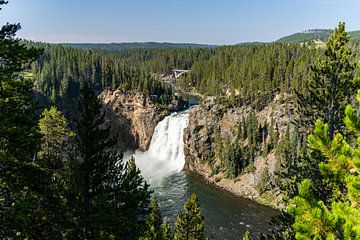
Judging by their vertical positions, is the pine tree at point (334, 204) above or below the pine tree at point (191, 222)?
above

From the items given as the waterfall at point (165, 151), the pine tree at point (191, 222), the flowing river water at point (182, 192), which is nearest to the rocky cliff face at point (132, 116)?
the waterfall at point (165, 151)

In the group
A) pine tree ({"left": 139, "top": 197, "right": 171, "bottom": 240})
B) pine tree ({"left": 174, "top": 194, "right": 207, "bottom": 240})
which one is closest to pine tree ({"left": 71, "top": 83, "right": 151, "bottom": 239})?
pine tree ({"left": 139, "top": 197, "right": 171, "bottom": 240})

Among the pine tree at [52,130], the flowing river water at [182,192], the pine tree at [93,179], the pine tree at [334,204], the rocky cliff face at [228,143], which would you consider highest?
the pine tree at [334,204]

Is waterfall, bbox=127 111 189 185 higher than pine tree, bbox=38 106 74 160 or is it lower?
lower

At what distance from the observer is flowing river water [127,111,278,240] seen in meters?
51.0

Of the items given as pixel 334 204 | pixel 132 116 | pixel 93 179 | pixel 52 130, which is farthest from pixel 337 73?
pixel 132 116

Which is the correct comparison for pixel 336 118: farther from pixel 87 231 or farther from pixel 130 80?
pixel 130 80

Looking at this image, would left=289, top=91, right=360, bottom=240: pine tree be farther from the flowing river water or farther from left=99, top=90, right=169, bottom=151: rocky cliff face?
left=99, top=90, right=169, bottom=151: rocky cliff face

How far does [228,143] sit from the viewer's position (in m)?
74.6

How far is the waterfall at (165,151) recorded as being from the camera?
260 ft

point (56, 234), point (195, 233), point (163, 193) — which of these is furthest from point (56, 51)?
point (56, 234)

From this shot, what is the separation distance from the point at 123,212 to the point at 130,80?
8781 cm

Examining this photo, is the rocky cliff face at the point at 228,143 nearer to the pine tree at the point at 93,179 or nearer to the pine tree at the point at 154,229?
the pine tree at the point at 154,229

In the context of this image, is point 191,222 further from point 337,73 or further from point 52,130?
point 52,130
